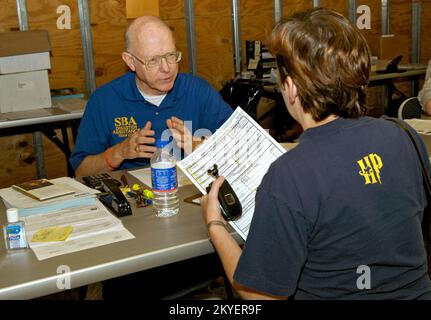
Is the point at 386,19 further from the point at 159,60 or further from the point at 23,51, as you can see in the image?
the point at 159,60

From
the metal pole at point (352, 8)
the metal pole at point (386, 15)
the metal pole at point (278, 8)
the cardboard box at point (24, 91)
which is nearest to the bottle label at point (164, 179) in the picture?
the cardboard box at point (24, 91)

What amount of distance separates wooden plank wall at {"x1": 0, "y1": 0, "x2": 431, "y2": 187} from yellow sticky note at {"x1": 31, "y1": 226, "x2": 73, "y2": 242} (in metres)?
2.95

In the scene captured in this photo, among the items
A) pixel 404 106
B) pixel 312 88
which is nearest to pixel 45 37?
pixel 404 106

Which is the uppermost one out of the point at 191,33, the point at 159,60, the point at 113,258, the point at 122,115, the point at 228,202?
the point at 191,33

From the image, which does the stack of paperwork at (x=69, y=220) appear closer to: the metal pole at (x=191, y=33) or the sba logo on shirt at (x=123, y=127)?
the sba logo on shirt at (x=123, y=127)

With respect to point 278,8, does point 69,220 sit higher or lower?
lower

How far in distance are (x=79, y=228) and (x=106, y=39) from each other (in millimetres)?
3213

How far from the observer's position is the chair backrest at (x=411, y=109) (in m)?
2.98

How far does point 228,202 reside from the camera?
1.56 m

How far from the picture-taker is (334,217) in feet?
3.92

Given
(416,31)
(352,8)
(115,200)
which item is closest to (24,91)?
(115,200)

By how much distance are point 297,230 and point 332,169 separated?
152 mm

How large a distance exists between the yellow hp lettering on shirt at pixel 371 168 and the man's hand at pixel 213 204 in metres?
0.44
